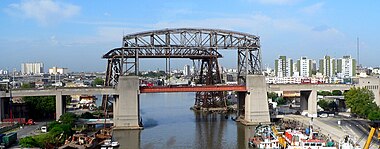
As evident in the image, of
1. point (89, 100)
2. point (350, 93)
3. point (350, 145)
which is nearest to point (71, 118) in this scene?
point (350, 145)

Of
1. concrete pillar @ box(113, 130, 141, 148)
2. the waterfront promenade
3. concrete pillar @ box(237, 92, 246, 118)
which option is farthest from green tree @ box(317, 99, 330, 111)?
concrete pillar @ box(113, 130, 141, 148)

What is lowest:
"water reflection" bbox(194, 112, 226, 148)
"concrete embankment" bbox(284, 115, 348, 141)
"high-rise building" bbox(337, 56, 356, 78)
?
"water reflection" bbox(194, 112, 226, 148)

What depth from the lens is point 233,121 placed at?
5572cm

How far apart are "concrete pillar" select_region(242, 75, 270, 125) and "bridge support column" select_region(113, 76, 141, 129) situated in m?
12.3

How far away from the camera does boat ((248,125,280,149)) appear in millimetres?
36406

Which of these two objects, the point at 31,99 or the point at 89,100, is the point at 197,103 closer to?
the point at 89,100

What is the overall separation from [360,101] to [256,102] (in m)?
11.7

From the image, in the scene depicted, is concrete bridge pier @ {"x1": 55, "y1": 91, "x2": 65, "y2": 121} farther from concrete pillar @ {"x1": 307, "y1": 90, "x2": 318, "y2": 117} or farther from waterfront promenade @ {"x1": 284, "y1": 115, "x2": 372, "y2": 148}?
concrete pillar @ {"x1": 307, "y1": 90, "x2": 318, "y2": 117}

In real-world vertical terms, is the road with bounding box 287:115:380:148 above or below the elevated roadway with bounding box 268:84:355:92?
below

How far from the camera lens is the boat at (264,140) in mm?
36406

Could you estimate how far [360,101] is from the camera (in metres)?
51.1

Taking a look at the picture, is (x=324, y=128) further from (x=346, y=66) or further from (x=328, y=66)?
(x=328, y=66)

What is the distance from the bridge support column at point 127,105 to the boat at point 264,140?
13.6 meters

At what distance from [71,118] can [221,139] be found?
1478cm
